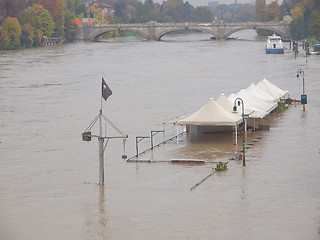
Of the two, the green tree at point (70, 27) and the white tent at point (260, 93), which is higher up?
the green tree at point (70, 27)

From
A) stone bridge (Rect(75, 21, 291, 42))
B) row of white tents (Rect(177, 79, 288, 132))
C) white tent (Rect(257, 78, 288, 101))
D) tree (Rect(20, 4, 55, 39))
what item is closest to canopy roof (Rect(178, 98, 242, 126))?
row of white tents (Rect(177, 79, 288, 132))

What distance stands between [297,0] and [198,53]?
225 ft

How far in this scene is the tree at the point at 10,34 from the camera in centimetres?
14262

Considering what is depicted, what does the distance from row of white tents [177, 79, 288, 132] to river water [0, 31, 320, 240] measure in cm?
122

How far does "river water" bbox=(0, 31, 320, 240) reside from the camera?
2686cm

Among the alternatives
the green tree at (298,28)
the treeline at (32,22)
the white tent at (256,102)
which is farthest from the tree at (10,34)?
the white tent at (256,102)

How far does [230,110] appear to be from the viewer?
43.4 meters

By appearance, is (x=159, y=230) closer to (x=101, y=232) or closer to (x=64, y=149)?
(x=101, y=232)

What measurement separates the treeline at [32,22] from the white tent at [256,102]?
101 metres

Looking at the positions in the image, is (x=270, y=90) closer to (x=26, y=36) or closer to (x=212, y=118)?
(x=212, y=118)

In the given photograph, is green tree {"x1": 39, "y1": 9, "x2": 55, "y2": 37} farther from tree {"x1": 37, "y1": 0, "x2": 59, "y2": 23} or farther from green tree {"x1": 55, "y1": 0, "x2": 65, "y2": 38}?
green tree {"x1": 55, "y1": 0, "x2": 65, "y2": 38}

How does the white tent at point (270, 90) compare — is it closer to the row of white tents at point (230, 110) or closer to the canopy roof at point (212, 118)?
the row of white tents at point (230, 110)

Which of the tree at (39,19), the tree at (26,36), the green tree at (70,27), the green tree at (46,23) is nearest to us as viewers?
the tree at (26,36)

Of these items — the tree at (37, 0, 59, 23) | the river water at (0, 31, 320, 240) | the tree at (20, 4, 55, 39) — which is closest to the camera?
the river water at (0, 31, 320, 240)
